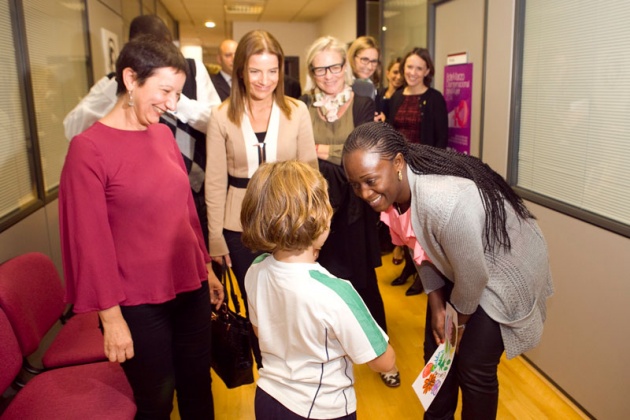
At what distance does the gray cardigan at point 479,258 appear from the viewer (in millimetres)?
1411

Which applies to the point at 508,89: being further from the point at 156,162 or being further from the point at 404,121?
the point at 156,162

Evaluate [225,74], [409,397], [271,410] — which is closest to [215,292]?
[271,410]

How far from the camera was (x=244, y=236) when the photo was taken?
1.30m

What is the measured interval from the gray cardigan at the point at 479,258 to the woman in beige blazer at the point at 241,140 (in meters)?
0.82

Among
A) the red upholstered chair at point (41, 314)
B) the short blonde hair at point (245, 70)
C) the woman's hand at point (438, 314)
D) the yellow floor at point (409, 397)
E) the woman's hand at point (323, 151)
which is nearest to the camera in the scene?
the woman's hand at point (438, 314)

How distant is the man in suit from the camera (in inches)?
147

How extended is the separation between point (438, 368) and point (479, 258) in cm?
44

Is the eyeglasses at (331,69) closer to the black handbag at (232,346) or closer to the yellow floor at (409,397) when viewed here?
the black handbag at (232,346)

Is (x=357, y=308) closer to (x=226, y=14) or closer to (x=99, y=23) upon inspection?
(x=99, y=23)

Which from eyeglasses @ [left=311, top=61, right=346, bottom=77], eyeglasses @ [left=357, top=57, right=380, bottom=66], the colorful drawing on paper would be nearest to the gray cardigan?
the colorful drawing on paper

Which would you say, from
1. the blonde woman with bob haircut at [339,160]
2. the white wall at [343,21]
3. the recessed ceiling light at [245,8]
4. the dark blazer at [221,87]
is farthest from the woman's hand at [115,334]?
the recessed ceiling light at [245,8]

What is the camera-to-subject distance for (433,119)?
361 centimetres

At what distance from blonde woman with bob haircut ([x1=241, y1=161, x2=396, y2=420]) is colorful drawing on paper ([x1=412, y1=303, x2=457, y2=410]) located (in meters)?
0.38

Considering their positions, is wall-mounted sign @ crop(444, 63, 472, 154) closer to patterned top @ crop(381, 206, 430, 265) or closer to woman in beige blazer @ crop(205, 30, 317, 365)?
woman in beige blazer @ crop(205, 30, 317, 365)
